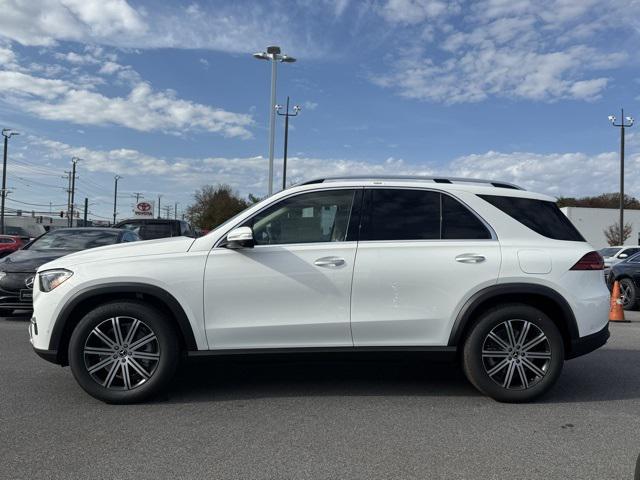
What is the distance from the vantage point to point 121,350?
4.50 m

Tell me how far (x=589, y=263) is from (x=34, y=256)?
309 inches

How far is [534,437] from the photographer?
393 cm

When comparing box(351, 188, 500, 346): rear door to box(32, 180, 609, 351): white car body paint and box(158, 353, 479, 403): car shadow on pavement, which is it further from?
box(158, 353, 479, 403): car shadow on pavement

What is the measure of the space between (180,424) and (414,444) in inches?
66.9

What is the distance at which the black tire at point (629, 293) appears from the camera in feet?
39.3

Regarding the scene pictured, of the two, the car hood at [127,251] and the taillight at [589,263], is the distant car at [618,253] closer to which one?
the taillight at [589,263]

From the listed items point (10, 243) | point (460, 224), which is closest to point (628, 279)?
point (460, 224)

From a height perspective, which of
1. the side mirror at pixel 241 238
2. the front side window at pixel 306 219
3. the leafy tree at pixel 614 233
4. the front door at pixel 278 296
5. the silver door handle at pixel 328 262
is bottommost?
the front door at pixel 278 296

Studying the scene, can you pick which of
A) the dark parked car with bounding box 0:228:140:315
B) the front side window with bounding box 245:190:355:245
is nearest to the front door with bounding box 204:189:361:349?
the front side window with bounding box 245:190:355:245

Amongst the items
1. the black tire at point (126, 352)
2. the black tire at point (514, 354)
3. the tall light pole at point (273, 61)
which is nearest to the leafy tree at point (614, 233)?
the tall light pole at point (273, 61)

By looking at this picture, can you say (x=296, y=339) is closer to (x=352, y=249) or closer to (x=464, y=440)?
(x=352, y=249)

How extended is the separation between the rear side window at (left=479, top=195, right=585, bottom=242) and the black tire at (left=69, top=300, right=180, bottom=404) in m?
2.93

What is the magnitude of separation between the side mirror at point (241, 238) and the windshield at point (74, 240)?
19.5 ft

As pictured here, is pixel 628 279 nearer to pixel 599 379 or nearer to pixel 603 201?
pixel 599 379
